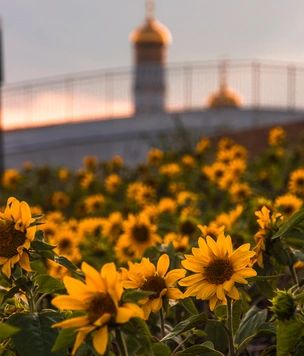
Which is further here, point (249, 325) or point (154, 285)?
point (249, 325)

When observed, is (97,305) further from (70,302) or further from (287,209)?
(287,209)

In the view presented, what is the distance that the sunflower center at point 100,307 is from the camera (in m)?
1.48

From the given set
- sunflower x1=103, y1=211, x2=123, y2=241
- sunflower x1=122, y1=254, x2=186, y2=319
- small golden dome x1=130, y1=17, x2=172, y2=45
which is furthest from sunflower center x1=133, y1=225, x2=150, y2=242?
small golden dome x1=130, y1=17, x2=172, y2=45

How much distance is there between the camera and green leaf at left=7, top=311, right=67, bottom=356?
1.64 metres

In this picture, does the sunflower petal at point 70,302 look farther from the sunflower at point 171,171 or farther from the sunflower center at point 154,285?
the sunflower at point 171,171

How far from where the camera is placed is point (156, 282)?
1.98 metres

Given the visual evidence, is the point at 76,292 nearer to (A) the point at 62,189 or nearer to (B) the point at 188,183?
(B) the point at 188,183

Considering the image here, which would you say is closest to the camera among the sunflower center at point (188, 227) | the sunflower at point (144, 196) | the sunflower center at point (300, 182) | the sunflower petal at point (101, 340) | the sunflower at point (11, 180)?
the sunflower petal at point (101, 340)

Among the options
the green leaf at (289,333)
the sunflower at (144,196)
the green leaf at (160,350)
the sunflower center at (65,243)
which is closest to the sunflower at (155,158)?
the sunflower at (144,196)

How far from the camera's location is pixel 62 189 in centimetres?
1030

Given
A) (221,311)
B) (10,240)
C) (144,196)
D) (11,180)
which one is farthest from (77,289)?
(11,180)

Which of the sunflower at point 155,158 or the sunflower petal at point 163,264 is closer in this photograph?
the sunflower petal at point 163,264

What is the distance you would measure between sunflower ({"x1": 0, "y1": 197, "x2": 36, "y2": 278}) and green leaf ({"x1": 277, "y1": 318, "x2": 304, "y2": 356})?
55 cm

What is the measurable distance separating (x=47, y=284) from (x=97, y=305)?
43 cm
